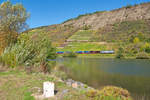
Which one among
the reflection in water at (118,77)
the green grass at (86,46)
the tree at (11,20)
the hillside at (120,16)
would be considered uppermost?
the hillside at (120,16)

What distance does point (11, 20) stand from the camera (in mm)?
15977

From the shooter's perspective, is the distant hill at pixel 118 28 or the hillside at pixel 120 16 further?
the hillside at pixel 120 16

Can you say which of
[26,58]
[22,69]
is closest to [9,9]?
[26,58]

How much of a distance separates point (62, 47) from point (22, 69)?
66.5 m

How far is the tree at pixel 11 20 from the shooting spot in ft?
47.1

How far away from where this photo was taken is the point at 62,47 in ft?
254

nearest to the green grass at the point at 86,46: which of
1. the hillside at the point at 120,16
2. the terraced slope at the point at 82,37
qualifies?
the terraced slope at the point at 82,37

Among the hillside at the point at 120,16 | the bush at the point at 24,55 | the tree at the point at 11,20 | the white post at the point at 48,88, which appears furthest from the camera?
the hillside at the point at 120,16

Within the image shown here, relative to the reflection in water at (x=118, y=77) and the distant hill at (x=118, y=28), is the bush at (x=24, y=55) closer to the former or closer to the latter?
the reflection in water at (x=118, y=77)

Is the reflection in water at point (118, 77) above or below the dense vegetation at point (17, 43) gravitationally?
below

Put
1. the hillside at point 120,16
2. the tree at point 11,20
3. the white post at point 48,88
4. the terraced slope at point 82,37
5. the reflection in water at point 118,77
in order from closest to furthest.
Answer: the white post at point 48,88, the reflection in water at point 118,77, the tree at point 11,20, the terraced slope at point 82,37, the hillside at point 120,16

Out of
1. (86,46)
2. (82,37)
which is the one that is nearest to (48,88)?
(86,46)

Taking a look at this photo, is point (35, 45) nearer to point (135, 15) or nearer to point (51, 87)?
point (51, 87)

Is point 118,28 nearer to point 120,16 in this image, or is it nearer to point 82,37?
point 82,37
